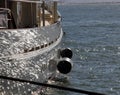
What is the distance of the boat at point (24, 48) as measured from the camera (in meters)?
11.1

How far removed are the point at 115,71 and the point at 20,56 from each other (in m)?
9.21

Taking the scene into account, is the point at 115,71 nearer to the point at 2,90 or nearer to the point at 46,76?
the point at 46,76

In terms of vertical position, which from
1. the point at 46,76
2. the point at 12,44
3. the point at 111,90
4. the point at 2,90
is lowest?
the point at 111,90

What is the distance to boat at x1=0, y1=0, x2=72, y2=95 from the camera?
11.1 m

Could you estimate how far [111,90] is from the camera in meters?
16.4

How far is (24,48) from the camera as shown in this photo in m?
11.9

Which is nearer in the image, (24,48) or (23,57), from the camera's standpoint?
(23,57)

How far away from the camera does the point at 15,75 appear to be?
446 inches

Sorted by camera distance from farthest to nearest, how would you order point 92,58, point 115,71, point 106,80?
point 92,58, point 115,71, point 106,80

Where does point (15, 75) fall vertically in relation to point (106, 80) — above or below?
above

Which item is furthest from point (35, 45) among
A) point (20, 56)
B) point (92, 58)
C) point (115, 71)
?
point (92, 58)

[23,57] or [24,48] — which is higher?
[24,48]

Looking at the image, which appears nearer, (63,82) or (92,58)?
(63,82)

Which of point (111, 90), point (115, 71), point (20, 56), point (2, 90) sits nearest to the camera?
point (2, 90)
